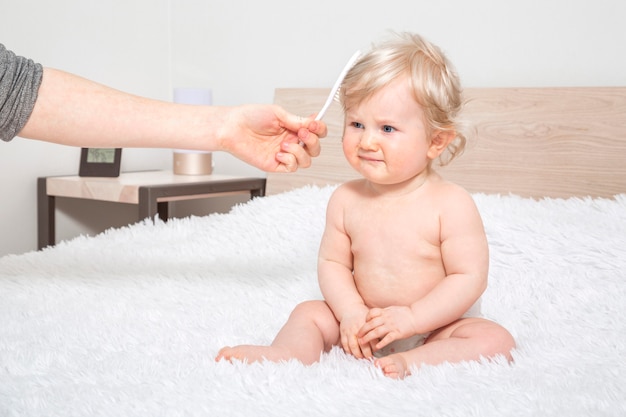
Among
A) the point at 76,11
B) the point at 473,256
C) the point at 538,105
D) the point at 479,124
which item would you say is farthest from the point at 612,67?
the point at 76,11

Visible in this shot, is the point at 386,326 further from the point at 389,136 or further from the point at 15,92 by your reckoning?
the point at 15,92

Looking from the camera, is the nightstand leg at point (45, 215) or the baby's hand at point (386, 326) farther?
the nightstand leg at point (45, 215)

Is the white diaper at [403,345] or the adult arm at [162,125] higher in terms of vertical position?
the adult arm at [162,125]

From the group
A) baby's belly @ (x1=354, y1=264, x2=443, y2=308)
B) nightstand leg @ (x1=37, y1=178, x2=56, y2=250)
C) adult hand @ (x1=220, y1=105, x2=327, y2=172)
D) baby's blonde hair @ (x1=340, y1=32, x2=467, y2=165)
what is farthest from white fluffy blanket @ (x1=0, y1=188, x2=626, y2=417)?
nightstand leg @ (x1=37, y1=178, x2=56, y2=250)

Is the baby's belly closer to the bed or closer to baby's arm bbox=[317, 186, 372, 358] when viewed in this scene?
baby's arm bbox=[317, 186, 372, 358]

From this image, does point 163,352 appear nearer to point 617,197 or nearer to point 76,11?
point 617,197

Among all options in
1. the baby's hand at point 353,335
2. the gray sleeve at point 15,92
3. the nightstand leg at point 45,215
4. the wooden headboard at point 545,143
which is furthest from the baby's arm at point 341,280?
the nightstand leg at point 45,215

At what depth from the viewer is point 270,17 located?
101 inches

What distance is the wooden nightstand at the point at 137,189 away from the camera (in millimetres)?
2162

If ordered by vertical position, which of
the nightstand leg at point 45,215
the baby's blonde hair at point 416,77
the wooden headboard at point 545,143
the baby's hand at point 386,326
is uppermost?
the baby's blonde hair at point 416,77

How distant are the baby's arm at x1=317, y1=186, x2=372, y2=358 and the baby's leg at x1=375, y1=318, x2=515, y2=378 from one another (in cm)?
9

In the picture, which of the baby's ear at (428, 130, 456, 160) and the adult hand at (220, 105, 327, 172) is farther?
the adult hand at (220, 105, 327, 172)

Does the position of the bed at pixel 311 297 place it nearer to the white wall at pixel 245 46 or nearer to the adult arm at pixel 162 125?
the white wall at pixel 245 46

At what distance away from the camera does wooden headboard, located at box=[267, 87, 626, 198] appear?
174cm
